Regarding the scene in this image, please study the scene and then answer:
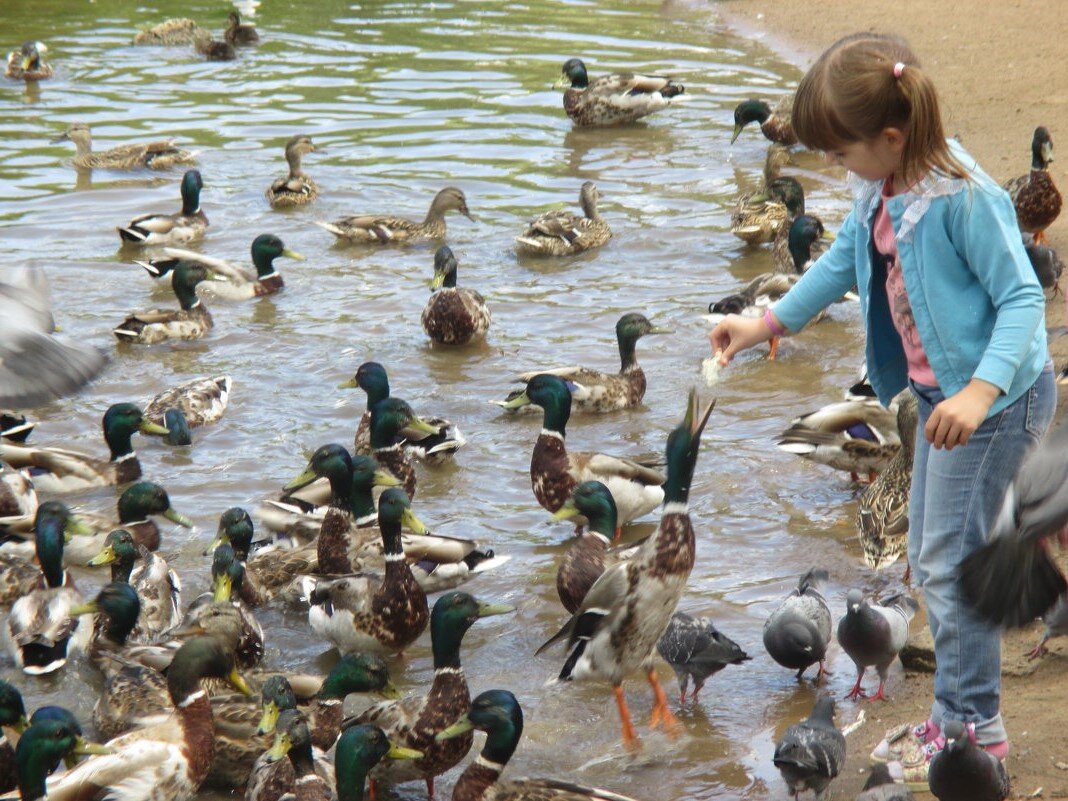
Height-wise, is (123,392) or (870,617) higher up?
(870,617)

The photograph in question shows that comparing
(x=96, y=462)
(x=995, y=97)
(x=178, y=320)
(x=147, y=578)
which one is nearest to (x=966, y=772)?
(x=147, y=578)

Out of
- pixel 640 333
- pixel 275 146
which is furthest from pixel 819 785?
pixel 275 146

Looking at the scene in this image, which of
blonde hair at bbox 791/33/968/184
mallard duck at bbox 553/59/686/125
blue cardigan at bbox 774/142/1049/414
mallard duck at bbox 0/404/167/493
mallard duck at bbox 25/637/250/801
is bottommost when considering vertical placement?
mallard duck at bbox 0/404/167/493

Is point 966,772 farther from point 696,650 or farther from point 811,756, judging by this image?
point 696,650

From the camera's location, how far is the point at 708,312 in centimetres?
1031

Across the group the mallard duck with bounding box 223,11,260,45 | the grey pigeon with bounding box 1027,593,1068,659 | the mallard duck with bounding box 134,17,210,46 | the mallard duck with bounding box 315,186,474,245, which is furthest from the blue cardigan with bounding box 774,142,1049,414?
the mallard duck with bounding box 134,17,210,46

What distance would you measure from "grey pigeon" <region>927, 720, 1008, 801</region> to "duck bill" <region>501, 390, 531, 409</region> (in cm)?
464

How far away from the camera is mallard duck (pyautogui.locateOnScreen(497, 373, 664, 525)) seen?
7.22 meters

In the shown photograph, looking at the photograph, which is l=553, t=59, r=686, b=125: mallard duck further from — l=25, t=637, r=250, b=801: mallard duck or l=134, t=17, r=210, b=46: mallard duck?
l=25, t=637, r=250, b=801: mallard duck

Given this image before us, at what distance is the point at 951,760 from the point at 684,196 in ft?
32.3

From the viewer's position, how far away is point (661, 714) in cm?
545

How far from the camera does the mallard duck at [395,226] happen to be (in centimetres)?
1223

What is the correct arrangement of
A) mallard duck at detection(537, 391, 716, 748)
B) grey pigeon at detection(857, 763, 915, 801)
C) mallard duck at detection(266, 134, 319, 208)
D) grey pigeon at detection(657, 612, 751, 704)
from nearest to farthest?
grey pigeon at detection(857, 763, 915, 801), mallard duck at detection(537, 391, 716, 748), grey pigeon at detection(657, 612, 751, 704), mallard duck at detection(266, 134, 319, 208)

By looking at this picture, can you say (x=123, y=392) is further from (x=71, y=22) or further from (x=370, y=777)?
(x=71, y=22)
